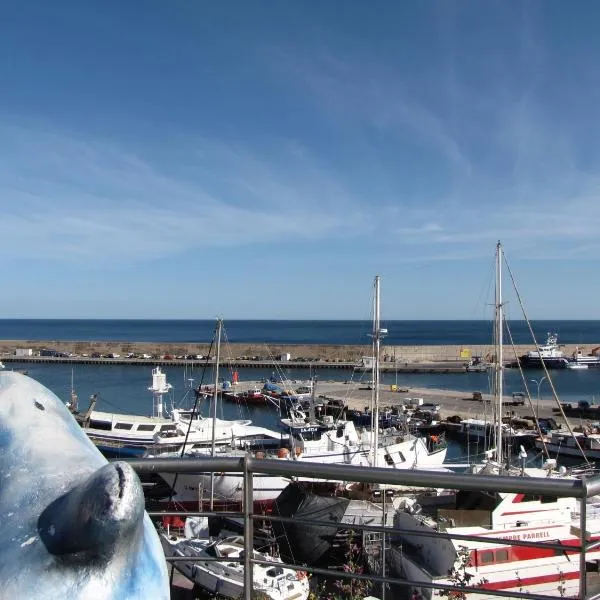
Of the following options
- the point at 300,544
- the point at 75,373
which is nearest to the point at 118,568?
the point at 300,544

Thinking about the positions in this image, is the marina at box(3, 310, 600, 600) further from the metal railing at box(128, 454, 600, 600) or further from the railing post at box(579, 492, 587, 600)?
the railing post at box(579, 492, 587, 600)

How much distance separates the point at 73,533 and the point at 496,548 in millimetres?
11982

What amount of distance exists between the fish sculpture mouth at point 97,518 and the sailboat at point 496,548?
9.67 metres

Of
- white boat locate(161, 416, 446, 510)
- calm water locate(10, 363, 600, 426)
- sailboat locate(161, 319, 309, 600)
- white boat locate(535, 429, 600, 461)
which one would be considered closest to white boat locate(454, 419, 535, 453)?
white boat locate(535, 429, 600, 461)

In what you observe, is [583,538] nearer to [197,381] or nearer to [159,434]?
[159,434]

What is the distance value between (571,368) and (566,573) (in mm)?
Answer: 73866

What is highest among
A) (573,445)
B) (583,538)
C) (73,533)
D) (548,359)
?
(73,533)

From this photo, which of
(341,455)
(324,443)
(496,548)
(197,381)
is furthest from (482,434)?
(197,381)

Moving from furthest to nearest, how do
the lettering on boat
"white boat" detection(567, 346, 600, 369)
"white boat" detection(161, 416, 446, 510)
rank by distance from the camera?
"white boat" detection(567, 346, 600, 369) < "white boat" detection(161, 416, 446, 510) < the lettering on boat

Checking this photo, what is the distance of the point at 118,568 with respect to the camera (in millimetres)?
1657

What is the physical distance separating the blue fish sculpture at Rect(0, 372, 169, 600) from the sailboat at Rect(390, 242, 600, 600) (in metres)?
9.55

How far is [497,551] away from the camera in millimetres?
11977

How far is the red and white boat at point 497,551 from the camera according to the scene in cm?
1144

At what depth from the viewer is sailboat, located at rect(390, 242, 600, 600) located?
11454mm
